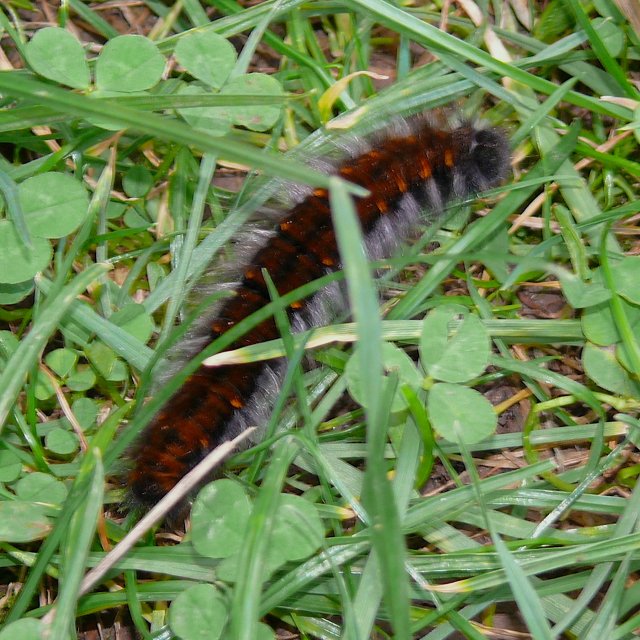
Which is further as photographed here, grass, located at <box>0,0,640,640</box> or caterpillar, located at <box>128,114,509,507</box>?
caterpillar, located at <box>128,114,509,507</box>

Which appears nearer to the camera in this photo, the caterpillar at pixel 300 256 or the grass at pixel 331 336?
the grass at pixel 331 336

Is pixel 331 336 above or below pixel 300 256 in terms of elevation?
below

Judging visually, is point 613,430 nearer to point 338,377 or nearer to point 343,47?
point 338,377

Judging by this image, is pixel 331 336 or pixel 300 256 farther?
pixel 300 256

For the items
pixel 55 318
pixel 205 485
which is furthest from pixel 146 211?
pixel 205 485
